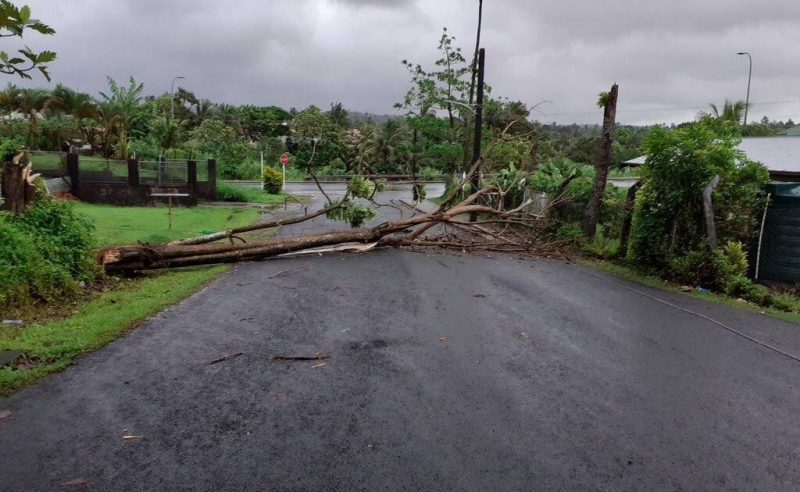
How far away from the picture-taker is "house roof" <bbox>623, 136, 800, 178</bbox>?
1620 centimetres

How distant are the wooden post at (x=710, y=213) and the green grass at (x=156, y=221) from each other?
1120 centimetres

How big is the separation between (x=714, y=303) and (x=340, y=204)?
859cm

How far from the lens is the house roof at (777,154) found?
16203mm

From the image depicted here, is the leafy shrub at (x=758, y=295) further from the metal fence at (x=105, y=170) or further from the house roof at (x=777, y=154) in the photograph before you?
the metal fence at (x=105, y=170)

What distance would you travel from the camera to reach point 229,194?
89.1 feet

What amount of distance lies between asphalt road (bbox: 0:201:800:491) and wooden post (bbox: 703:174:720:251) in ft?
7.31

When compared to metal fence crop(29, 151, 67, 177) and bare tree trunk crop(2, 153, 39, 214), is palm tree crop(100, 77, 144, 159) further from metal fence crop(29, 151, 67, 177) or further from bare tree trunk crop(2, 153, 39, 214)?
bare tree trunk crop(2, 153, 39, 214)

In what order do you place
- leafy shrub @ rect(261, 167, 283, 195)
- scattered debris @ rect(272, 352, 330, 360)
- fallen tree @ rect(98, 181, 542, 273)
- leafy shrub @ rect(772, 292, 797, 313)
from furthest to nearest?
leafy shrub @ rect(261, 167, 283, 195)
fallen tree @ rect(98, 181, 542, 273)
leafy shrub @ rect(772, 292, 797, 313)
scattered debris @ rect(272, 352, 330, 360)

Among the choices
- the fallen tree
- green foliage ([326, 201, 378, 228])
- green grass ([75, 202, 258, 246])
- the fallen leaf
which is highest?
green foliage ([326, 201, 378, 228])

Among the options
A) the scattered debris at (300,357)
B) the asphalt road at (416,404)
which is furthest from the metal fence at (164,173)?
the scattered debris at (300,357)

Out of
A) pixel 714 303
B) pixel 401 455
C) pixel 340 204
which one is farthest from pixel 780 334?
pixel 340 204

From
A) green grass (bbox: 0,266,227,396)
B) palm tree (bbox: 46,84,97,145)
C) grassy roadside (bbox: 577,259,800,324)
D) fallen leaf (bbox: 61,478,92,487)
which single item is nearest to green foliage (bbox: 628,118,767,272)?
grassy roadside (bbox: 577,259,800,324)

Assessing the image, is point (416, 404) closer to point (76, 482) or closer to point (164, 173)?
point (76, 482)

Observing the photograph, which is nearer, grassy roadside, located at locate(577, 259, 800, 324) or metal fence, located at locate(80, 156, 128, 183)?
grassy roadside, located at locate(577, 259, 800, 324)
